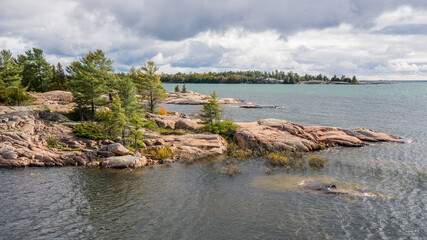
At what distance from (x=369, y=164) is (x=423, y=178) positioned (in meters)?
4.93

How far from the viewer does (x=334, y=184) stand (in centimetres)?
2125

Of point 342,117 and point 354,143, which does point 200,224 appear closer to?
point 354,143

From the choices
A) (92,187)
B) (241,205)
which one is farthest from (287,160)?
(92,187)

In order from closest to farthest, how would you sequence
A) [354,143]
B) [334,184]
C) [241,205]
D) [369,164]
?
[241,205], [334,184], [369,164], [354,143]

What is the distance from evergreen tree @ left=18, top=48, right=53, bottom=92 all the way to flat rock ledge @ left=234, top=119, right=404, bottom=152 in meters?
56.8

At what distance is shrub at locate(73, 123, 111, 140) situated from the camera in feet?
103

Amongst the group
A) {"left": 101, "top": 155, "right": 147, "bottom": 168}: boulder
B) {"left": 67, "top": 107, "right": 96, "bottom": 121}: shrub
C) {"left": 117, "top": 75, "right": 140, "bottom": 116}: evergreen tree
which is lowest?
{"left": 101, "top": 155, "right": 147, "bottom": 168}: boulder

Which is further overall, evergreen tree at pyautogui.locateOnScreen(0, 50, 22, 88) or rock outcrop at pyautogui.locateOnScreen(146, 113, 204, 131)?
evergreen tree at pyautogui.locateOnScreen(0, 50, 22, 88)

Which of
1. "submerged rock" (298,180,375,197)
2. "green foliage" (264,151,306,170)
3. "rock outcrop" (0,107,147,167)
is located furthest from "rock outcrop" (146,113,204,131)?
"submerged rock" (298,180,375,197)

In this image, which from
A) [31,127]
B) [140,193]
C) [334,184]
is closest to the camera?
[140,193]

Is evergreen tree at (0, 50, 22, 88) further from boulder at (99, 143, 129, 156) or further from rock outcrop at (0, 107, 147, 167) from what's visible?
boulder at (99, 143, 129, 156)

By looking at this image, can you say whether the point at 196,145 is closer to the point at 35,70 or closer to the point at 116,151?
the point at 116,151

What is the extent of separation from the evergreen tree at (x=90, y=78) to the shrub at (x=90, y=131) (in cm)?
600

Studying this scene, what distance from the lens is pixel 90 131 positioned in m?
32.5
